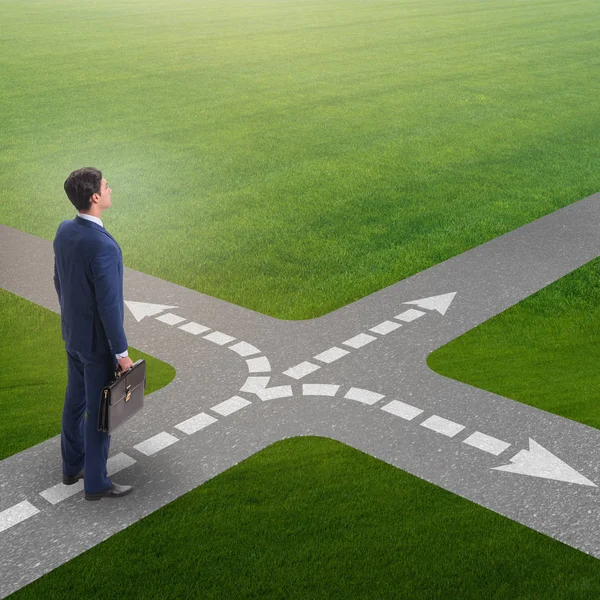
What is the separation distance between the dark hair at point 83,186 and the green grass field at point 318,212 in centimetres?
211

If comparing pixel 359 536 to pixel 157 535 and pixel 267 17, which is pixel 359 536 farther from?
pixel 267 17

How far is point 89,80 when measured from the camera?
2503 cm

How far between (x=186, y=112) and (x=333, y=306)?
12845 millimetres

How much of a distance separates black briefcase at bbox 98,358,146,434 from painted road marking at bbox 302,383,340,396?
1806 millimetres

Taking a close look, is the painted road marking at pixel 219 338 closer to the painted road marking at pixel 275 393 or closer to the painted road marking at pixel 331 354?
the painted road marking at pixel 331 354

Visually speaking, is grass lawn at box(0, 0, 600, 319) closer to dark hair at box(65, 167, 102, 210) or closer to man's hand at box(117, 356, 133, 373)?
man's hand at box(117, 356, 133, 373)

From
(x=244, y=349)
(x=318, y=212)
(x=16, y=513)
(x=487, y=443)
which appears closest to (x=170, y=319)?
(x=244, y=349)

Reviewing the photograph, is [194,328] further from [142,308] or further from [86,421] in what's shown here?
[86,421]

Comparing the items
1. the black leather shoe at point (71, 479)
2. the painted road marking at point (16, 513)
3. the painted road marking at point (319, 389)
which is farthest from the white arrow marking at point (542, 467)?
the painted road marking at point (16, 513)

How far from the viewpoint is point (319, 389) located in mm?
7059

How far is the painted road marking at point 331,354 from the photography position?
760 cm

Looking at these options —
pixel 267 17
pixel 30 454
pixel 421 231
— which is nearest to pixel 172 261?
pixel 421 231

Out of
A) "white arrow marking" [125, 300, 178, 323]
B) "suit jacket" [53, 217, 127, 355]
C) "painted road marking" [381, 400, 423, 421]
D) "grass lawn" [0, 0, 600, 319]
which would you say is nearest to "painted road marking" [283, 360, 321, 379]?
"painted road marking" [381, 400, 423, 421]

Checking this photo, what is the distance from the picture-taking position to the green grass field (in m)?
5.13
